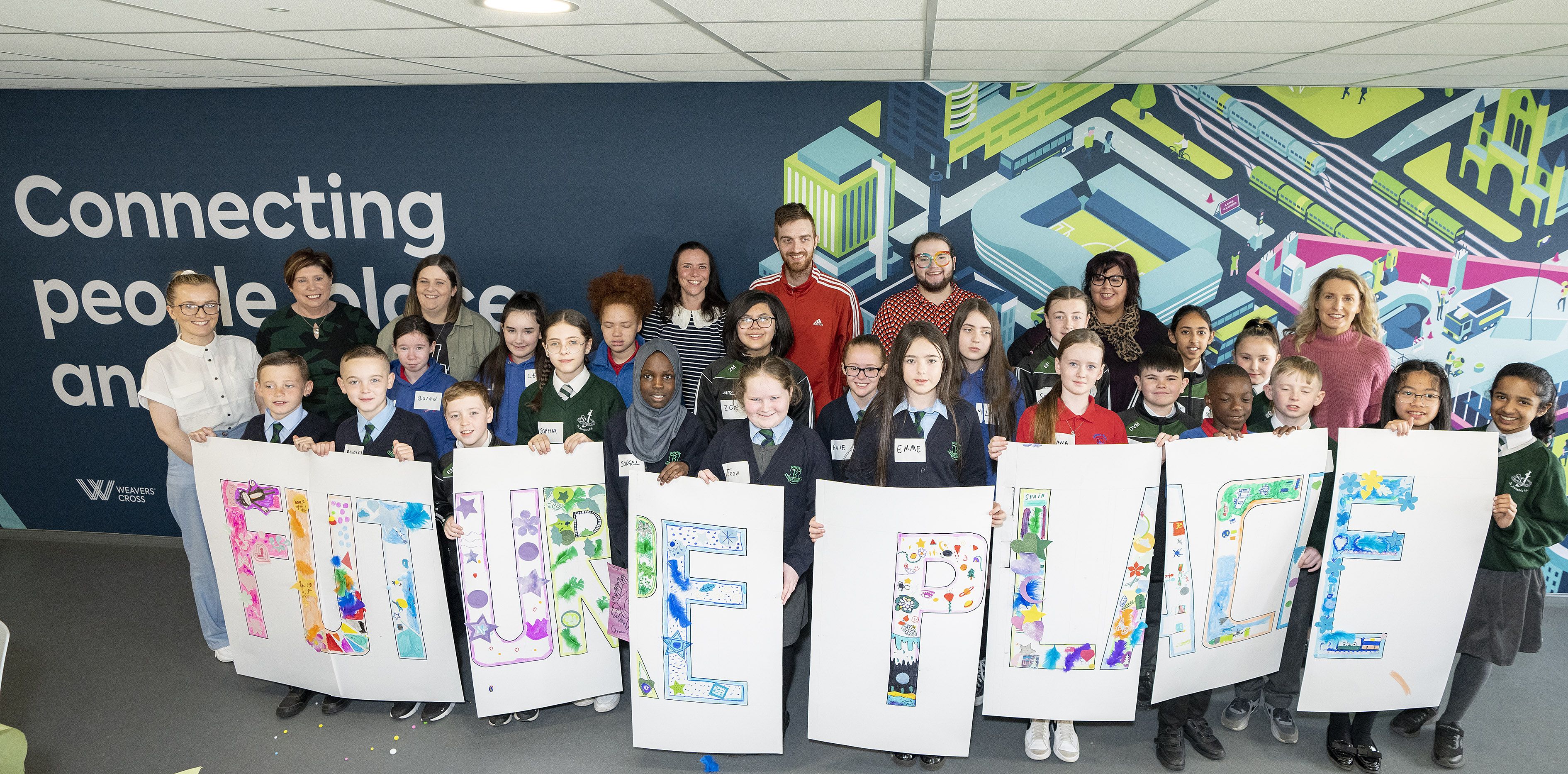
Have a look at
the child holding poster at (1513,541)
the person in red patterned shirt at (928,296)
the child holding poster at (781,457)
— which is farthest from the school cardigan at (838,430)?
the child holding poster at (1513,541)

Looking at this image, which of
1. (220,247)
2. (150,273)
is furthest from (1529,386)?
(150,273)

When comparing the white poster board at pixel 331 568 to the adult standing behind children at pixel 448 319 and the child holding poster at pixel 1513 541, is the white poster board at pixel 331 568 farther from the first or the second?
the child holding poster at pixel 1513 541

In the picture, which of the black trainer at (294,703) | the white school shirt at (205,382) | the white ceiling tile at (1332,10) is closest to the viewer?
the white ceiling tile at (1332,10)

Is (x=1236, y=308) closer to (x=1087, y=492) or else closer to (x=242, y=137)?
(x=1087, y=492)

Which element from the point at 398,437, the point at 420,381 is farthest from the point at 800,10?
the point at 420,381

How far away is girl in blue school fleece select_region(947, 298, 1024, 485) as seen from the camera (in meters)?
3.22

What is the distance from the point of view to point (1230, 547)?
2.86 m

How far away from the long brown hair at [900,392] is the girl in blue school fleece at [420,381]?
1.86 metres

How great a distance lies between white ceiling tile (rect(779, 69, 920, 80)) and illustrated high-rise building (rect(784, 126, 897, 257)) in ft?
1.10

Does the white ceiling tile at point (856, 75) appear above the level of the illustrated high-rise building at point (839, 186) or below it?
above

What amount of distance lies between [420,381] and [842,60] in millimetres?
2372

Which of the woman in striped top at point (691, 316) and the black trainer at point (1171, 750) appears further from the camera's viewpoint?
the woman in striped top at point (691, 316)

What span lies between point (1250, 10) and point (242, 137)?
507 centimetres

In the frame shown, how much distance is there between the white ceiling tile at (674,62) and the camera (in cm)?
319
